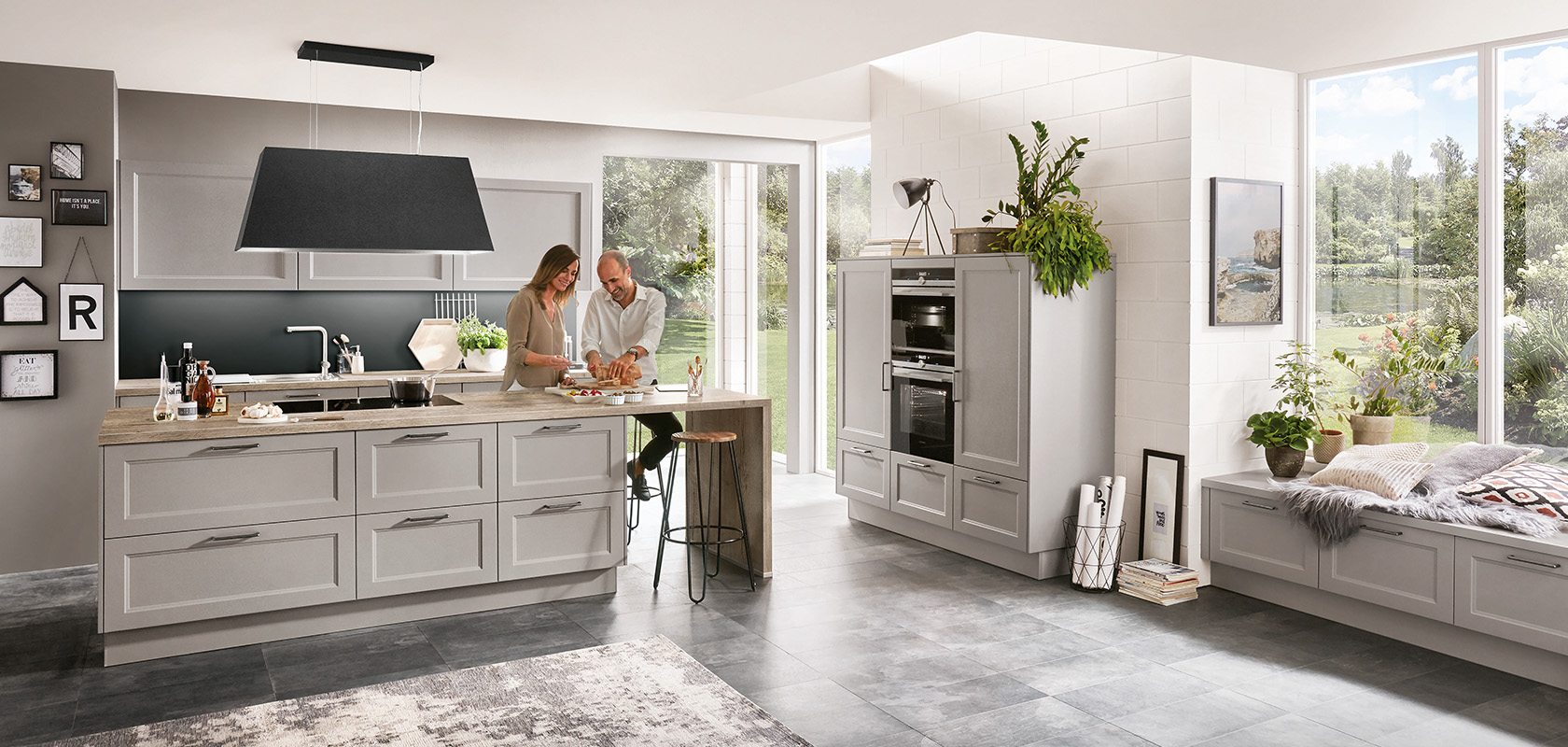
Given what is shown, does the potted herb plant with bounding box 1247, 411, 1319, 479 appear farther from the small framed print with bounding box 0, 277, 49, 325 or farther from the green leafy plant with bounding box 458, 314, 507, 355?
the small framed print with bounding box 0, 277, 49, 325

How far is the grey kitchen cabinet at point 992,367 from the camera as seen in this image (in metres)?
5.16

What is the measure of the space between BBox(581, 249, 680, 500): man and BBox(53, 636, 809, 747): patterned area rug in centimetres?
184

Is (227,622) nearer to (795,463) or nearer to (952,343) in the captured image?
(952,343)

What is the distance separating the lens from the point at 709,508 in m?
5.60

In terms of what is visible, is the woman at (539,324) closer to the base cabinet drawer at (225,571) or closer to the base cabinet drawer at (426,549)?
the base cabinet drawer at (426,549)

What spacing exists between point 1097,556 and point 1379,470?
1263 mm

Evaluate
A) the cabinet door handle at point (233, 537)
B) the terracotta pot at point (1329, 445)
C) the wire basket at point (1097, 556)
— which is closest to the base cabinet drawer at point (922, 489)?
the wire basket at point (1097, 556)

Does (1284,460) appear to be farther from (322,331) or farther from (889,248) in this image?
(322,331)

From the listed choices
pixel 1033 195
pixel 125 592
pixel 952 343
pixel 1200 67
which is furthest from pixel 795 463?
pixel 125 592

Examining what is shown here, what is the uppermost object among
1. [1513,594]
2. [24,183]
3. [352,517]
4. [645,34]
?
[645,34]

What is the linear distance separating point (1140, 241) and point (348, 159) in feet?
12.2

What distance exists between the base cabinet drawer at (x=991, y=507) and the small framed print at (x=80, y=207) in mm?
4584

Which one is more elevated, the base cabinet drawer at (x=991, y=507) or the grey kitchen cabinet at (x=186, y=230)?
the grey kitchen cabinet at (x=186, y=230)

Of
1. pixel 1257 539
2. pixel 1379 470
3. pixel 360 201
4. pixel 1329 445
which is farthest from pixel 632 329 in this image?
pixel 1379 470
